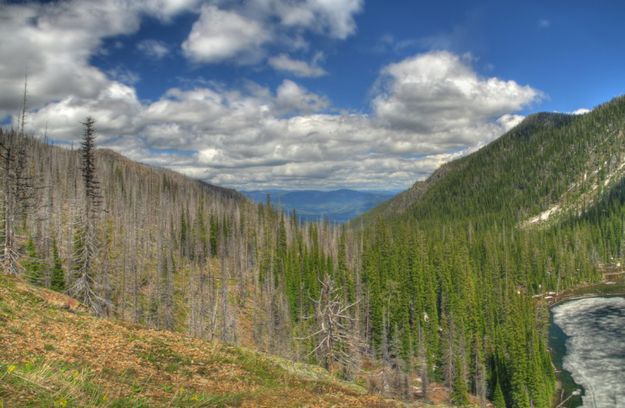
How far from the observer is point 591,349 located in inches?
3455

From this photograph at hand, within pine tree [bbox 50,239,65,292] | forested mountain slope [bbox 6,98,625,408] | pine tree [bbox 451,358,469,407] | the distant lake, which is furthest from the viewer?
pine tree [bbox 50,239,65,292]

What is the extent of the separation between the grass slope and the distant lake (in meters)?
63.6

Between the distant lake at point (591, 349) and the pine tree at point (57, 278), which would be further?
the pine tree at point (57, 278)

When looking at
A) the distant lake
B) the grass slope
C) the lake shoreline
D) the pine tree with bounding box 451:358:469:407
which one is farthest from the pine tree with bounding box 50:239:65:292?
the distant lake

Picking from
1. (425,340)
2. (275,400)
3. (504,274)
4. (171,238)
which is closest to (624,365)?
(425,340)

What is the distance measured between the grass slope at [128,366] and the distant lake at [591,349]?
63613mm

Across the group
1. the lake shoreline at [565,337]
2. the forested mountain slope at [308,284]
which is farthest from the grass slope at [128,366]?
the lake shoreline at [565,337]

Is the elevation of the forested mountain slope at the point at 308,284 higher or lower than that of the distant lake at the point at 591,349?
higher

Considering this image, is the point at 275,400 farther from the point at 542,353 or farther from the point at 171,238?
the point at 171,238

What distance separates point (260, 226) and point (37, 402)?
152 m

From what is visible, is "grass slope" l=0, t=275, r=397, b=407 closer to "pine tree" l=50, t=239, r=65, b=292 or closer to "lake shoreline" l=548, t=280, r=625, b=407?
"pine tree" l=50, t=239, r=65, b=292

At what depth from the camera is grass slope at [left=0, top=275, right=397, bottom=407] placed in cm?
1459

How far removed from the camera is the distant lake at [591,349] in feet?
220

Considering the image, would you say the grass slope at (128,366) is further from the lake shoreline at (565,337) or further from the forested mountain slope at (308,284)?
the lake shoreline at (565,337)
